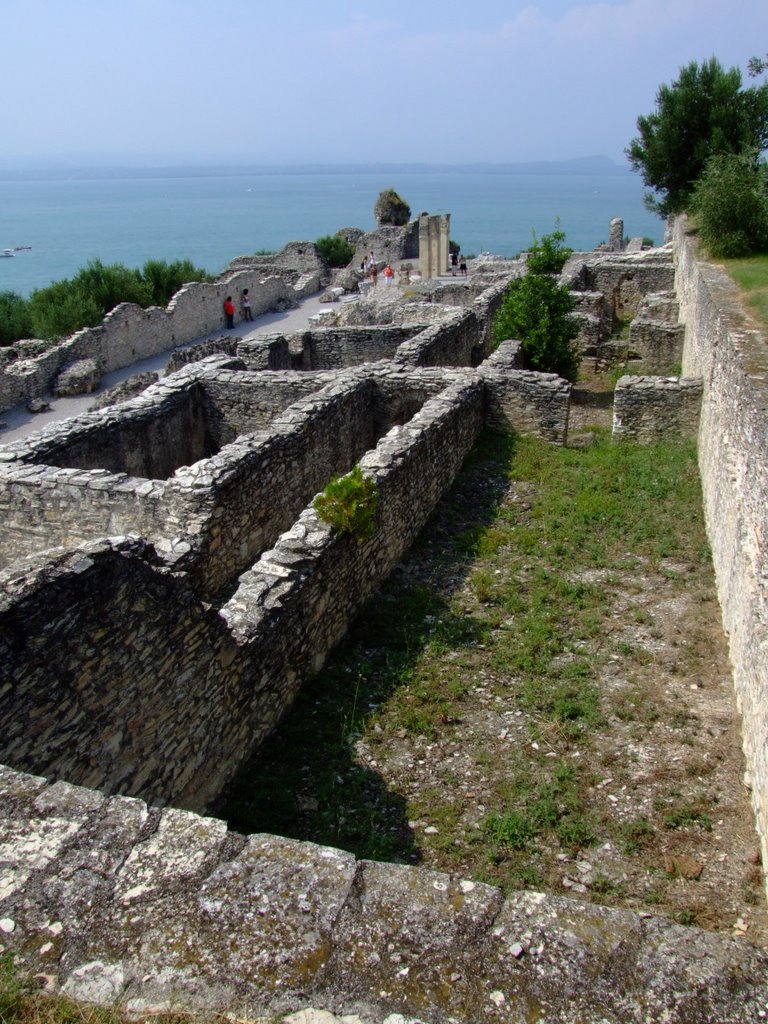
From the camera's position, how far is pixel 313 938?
9.96 ft

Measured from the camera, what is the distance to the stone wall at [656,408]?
13.0 metres

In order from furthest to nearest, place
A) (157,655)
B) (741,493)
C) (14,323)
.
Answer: (14,323), (741,493), (157,655)

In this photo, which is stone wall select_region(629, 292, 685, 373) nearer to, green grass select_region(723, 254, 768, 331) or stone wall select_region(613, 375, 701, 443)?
green grass select_region(723, 254, 768, 331)

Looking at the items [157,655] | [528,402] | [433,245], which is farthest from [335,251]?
[157,655]

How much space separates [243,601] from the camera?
6324 millimetres

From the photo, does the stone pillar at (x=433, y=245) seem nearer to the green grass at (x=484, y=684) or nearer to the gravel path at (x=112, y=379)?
the gravel path at (x=112, y=379)

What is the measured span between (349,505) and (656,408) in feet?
24.7

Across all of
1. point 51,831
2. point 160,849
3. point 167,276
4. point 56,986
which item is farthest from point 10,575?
point 167,276

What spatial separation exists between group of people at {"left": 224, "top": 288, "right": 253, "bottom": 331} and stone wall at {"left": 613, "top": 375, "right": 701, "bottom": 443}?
2018 cm

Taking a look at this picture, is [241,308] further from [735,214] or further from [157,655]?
[157,655]

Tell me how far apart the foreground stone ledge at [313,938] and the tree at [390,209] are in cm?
4921

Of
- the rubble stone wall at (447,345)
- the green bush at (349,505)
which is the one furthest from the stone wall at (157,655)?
the rubble stone wall at (447,345)

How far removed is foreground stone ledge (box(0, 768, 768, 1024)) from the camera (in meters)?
2.82

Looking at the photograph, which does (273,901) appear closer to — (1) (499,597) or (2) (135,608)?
(2) (135,608)
